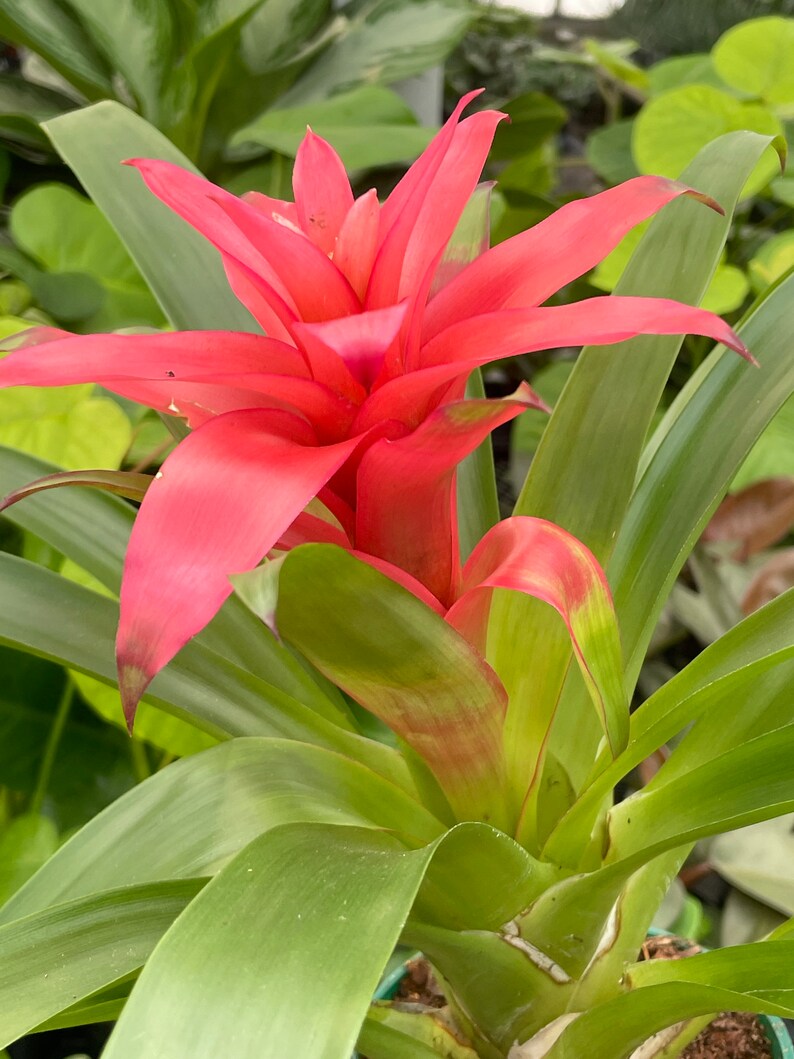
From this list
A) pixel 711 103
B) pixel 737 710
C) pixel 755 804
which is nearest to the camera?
pixel 755 804

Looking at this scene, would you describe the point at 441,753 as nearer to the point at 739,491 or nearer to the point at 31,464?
the point at 31,464

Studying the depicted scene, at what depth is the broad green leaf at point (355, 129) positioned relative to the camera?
106 cm

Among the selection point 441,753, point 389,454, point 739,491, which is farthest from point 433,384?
point 739,491

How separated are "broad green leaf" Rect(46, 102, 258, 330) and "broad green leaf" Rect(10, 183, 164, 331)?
49cm

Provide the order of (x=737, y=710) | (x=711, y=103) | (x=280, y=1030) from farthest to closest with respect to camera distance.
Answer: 1. (x=711, y=103)
2. (x=737, y=710)
3. (x=280, y=1030)

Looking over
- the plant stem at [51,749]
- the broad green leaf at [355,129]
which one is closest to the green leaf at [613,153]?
the broad green leaf at [355,129]

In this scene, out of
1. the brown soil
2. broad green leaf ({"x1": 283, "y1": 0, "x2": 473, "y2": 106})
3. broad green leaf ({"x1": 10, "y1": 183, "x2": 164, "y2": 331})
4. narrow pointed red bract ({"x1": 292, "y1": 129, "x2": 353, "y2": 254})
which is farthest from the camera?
broad green leaf ({"x1": 283, "y1": 0, "x2": 473, "y2": 106})

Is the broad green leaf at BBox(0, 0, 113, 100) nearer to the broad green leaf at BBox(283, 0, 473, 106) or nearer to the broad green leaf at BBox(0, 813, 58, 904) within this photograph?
the broad green leaf at BBox(283, 0, 473, 106)

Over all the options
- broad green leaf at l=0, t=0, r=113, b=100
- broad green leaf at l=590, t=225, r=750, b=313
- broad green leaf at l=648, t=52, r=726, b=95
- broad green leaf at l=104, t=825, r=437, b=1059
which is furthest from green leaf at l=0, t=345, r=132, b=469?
broad green leaf at l=648, t=52, r=726, b=95

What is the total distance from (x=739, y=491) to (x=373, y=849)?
86 centimetres

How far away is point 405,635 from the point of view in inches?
11.7

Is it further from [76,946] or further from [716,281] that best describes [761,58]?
[76,946]

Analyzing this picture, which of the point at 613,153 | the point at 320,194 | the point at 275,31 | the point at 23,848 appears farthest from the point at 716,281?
the point at 23,848

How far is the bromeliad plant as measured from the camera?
0.26 m
